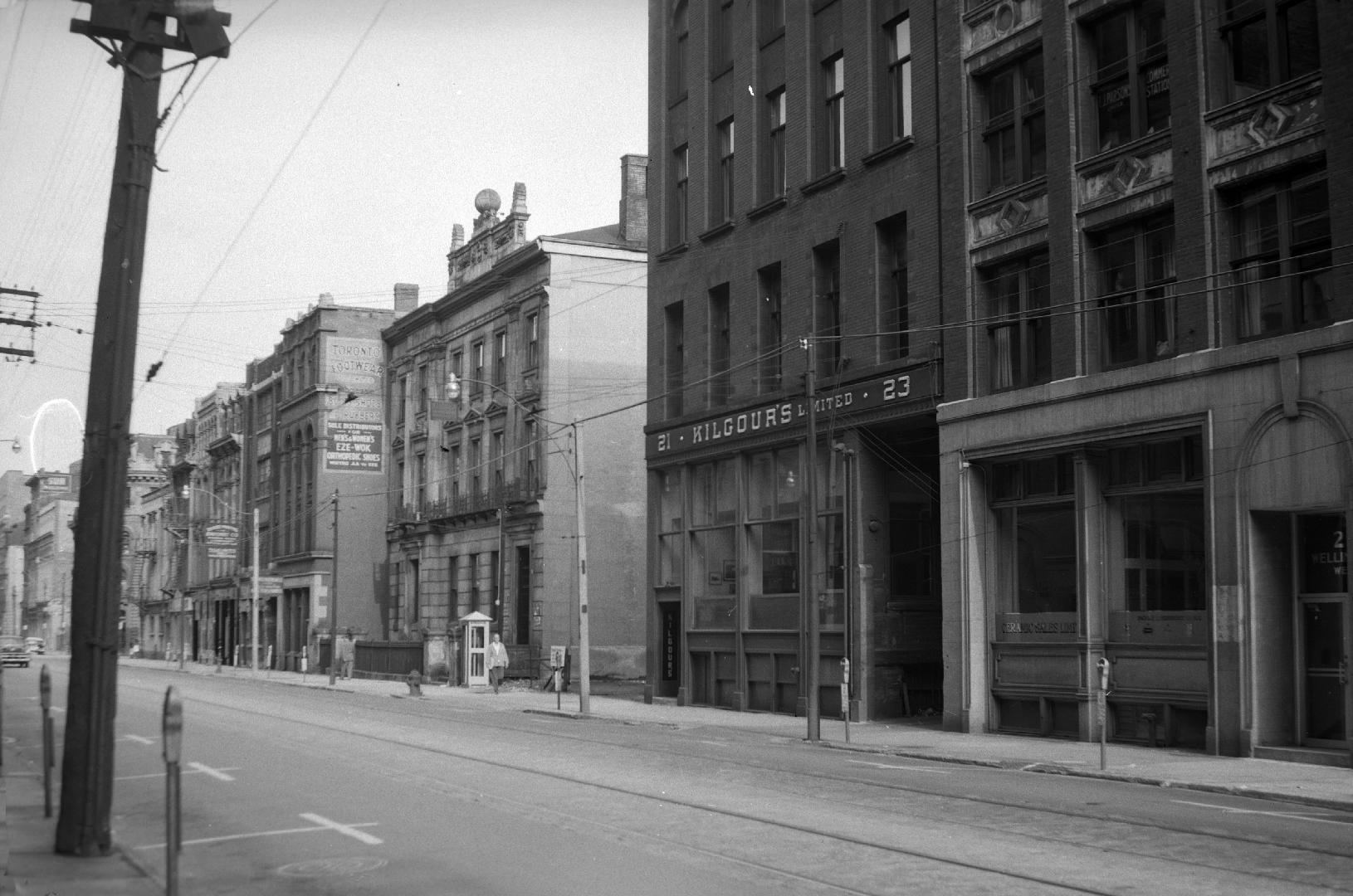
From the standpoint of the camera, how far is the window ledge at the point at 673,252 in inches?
1588

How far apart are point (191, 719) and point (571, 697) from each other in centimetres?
1648

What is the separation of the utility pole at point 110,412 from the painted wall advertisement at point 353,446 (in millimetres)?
34417

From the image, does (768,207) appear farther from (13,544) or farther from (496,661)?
(13,544)

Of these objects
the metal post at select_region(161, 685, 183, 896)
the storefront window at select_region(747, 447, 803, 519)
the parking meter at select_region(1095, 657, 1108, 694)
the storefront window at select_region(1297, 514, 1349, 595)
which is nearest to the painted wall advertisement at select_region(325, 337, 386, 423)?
the storefront window at select_region(747, 447, 803, 519)

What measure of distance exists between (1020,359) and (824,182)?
8335 mm

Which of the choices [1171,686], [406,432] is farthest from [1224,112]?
[406,432]

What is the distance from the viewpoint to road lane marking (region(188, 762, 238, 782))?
18.5 metres

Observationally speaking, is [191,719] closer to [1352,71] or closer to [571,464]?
[571,464]

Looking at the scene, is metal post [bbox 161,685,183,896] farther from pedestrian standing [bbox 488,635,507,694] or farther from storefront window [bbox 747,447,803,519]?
pedestrian standing [bbox 488,635,507,694]

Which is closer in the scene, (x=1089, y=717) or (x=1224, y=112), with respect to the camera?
(x=1224, y=112)

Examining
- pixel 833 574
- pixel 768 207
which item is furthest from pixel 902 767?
pixel 768 207

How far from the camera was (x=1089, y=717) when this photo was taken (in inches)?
1006

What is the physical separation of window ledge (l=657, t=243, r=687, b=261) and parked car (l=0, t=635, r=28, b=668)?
1690 inches

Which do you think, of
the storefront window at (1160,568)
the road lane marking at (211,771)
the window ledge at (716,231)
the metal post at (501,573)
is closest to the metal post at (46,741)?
the road lane marking at (211,771)
